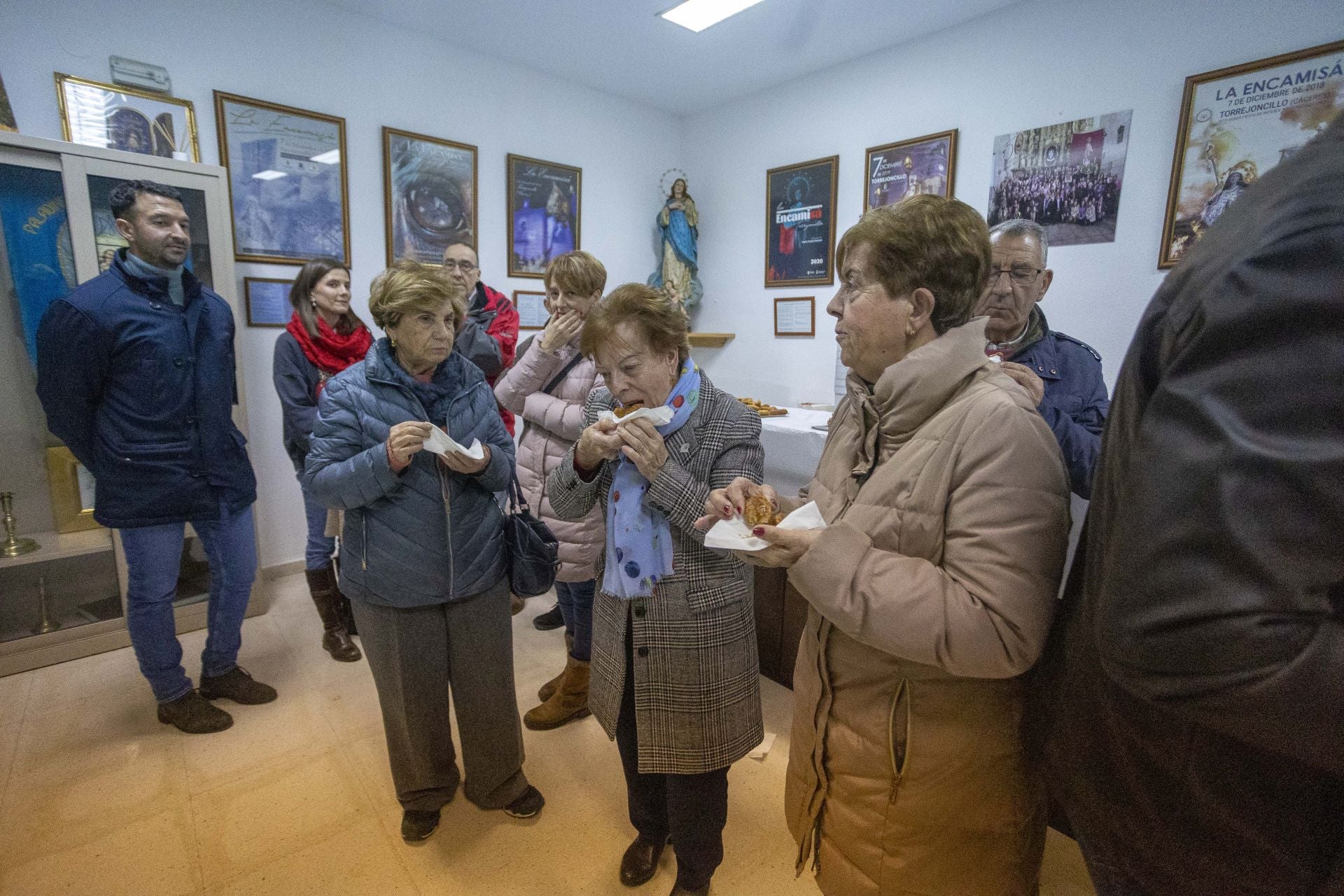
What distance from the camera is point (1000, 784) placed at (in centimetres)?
100

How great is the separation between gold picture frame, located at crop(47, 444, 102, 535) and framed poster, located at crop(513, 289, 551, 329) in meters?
2.58

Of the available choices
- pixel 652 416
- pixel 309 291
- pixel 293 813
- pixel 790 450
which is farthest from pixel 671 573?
pixel 309 291

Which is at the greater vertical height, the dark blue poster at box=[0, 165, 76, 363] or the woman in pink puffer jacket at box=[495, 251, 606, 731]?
the dark blue poster at box=[0, 165, 76, 363]

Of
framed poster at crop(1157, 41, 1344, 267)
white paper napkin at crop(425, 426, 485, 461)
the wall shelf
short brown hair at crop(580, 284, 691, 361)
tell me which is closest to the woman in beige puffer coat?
short brown hair at crop(580, 284, 691, 361)

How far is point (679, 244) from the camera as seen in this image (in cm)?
524

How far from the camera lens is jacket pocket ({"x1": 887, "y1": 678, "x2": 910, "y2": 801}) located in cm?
100

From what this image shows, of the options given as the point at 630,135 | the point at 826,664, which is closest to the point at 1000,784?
the point at 826,664

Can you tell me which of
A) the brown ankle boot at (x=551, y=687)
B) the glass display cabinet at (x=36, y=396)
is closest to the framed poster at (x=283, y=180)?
the glass display cabinet at (x=36, y=396)

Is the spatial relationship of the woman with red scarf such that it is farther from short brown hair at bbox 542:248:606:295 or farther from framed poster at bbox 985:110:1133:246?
framed poster at bbox 985:110:1133:246

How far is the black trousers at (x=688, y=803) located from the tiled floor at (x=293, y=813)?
0.23 metres

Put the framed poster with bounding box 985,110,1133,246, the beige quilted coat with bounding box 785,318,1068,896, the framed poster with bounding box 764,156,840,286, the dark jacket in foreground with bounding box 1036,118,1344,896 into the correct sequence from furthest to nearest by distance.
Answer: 1. the framed poster with bounding box 764,156,840,286
2. the framed poster with bounding box 985,110,1133,246
3. the beige quilted coat with bounding box 785,318,1068,896
4. the dark jacket in foreground with bounding box 1036,118,1344,896

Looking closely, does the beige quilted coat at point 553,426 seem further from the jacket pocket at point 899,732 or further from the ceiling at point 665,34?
the ceiling at point 665,34

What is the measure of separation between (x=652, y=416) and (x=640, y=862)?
1.26 metres

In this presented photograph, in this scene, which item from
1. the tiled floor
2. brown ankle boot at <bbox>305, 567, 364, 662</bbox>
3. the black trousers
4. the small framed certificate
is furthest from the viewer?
the small framed certificate
